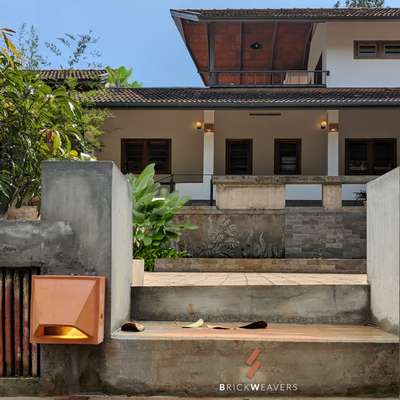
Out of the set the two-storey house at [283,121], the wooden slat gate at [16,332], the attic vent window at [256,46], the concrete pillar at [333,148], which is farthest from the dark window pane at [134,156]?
the wooden slat gate at [16,332]

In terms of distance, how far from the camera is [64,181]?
443 cm

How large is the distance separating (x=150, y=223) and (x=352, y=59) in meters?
12.0

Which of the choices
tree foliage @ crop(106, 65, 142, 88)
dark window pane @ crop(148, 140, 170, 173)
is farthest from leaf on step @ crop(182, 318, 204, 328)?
tree foliage @ crop(106, 65, 142, 88)

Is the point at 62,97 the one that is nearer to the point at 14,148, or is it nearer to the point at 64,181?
the point at 14,148

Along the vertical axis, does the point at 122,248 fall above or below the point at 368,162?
below

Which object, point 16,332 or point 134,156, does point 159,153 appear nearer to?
point 134,156

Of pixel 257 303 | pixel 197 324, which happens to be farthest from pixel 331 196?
pixel 197 324

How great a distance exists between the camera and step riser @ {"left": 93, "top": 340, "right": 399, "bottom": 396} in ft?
13.7

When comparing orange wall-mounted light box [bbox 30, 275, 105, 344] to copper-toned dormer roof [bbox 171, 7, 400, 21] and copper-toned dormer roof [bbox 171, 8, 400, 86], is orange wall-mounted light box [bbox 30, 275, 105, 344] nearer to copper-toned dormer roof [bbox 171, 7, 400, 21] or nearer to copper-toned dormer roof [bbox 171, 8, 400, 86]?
copper-toned dormer roof [bbox 171, 8, 400, 86]

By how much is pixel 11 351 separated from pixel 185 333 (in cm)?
148


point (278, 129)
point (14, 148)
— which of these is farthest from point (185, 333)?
point (278, 129)

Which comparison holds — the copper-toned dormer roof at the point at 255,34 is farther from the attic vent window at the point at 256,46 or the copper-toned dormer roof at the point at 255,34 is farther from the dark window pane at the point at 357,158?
the dark window pane at the point at 357,158

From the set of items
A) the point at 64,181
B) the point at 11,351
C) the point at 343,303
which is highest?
the point at 64,181

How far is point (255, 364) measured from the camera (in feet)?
13.9
